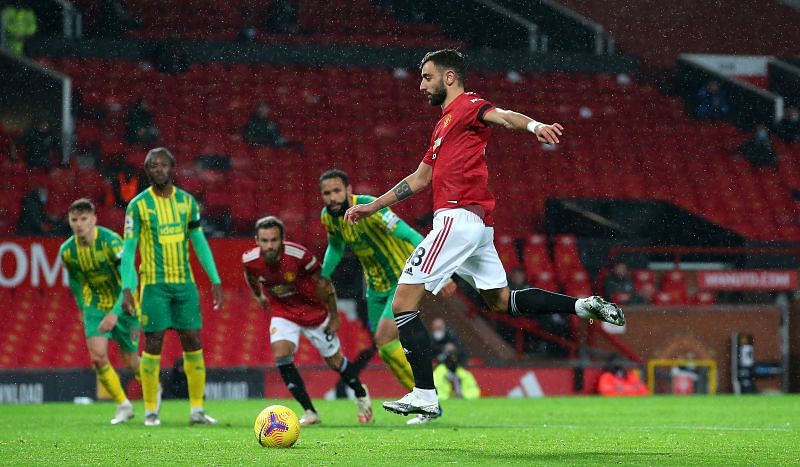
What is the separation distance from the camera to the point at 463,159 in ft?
21.8

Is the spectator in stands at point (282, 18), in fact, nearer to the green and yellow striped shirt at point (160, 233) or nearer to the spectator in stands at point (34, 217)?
the spectator in stands at point (34, 217)

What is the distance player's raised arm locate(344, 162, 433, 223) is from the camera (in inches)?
266

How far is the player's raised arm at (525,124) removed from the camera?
19.2ft

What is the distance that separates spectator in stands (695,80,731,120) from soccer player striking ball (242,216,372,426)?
653 inches

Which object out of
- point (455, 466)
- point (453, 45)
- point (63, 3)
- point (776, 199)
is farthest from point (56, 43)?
point (455, 466)

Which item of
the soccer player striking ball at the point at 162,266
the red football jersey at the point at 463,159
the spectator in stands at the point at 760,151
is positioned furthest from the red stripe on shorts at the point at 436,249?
the spectator in stands at the point at 760,151

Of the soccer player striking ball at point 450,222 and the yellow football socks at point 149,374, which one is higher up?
the soccer player striking ball at point 450,222

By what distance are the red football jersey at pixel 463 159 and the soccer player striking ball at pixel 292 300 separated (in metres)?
2.61

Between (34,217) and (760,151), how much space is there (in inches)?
527

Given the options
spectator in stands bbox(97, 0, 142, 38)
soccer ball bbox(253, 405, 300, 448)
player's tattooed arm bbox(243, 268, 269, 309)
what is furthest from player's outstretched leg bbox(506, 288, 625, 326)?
spectator in stands bbox(97, 0, 142, 38)

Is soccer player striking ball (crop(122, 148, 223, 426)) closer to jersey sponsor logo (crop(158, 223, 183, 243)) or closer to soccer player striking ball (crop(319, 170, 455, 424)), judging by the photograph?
jersey sponsor logo (crop(158, 223, 183, 243))

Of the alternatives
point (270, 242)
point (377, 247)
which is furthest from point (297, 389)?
point (377, 247)

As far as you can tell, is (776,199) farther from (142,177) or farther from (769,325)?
(142,177)

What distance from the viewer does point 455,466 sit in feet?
17.9
